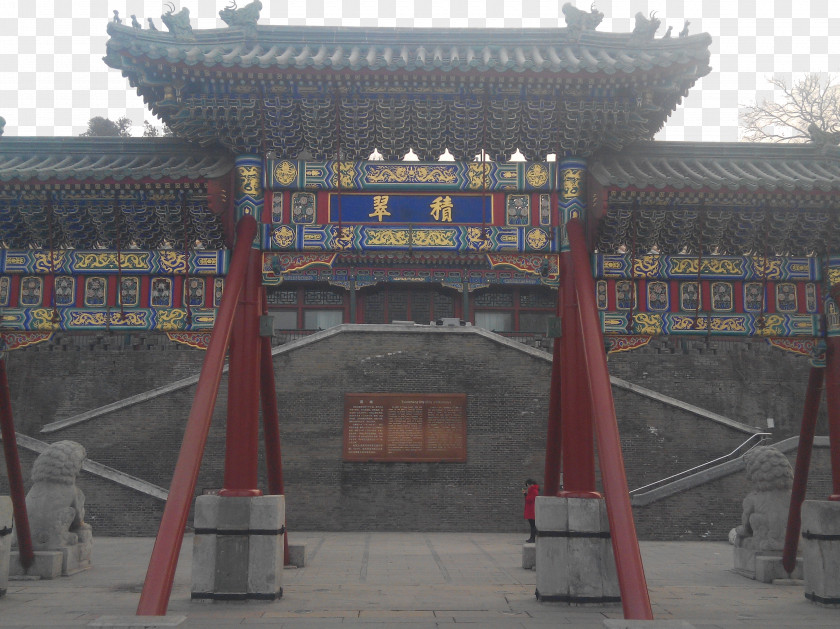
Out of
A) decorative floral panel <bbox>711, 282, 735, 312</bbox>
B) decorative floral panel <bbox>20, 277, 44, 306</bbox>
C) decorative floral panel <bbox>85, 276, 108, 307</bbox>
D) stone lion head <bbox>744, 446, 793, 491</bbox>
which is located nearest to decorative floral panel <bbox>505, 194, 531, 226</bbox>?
decorative floral panel <bbox>711, 282, 735, 312</bbox>

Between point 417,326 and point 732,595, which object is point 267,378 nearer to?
point 732,595

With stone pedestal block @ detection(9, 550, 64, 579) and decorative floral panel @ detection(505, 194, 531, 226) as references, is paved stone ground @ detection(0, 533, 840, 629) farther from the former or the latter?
decorative floral panel @ detection(505, 194, 531, 226)

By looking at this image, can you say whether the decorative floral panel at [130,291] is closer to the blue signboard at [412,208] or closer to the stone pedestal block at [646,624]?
the blue signboard at [412,208]

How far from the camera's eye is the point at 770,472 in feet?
38.6

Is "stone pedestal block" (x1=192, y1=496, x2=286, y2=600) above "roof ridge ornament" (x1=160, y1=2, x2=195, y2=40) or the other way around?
the other way around

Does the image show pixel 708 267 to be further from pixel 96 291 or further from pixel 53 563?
pixel 53 563

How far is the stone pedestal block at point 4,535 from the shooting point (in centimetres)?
907

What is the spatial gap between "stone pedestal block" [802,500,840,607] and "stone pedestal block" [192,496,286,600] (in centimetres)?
621

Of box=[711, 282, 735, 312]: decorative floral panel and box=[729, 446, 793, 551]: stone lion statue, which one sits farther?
box=[729, 446, 793, 551]: stone lion statue

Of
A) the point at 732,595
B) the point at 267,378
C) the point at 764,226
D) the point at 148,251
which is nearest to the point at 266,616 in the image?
the point at 267,378

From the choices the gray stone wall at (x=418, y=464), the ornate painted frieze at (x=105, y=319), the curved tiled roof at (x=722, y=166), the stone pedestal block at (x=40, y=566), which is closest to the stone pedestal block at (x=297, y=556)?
the stone pedestal block at (x=40, y=566)

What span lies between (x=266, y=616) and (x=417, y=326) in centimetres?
1347

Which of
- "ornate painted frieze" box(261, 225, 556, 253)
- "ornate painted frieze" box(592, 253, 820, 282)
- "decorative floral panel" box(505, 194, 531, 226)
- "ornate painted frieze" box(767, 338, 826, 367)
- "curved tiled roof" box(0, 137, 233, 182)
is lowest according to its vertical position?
"ornate painted frieze" box(767, 338, 826, 367)

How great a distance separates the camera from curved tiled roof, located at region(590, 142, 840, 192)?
885cm
